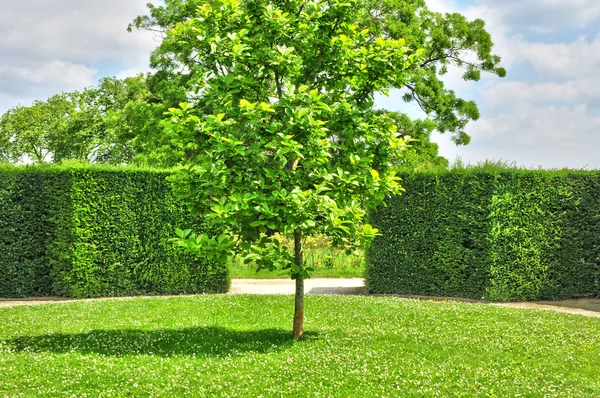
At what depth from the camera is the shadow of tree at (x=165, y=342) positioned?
975 centimetres

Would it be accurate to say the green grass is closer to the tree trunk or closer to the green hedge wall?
the tree trunk

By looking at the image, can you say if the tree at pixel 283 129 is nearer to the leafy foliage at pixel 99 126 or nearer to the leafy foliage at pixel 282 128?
the leafy foliage at pixel 282 128

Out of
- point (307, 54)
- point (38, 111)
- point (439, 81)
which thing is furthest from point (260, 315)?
point (38, 111)

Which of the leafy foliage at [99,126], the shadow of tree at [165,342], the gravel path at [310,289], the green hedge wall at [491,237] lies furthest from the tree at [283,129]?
the leafy foliage at [99,126]

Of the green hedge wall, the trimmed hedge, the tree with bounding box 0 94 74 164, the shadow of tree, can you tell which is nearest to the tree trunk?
the shadow of tree

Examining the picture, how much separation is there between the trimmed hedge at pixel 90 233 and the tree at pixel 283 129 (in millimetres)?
7772

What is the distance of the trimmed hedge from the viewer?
1694 cm

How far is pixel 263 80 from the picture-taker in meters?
10.2

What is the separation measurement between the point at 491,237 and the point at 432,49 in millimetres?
15121

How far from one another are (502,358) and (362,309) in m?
4.29

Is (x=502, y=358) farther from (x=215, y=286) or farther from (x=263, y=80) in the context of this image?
(x=215, y=286)

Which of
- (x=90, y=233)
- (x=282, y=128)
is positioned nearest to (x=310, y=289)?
(x=90, y=233)

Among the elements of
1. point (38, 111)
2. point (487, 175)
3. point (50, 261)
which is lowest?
point (50, 261)

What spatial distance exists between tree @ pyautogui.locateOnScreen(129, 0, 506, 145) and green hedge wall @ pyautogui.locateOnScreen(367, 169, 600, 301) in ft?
34.9
